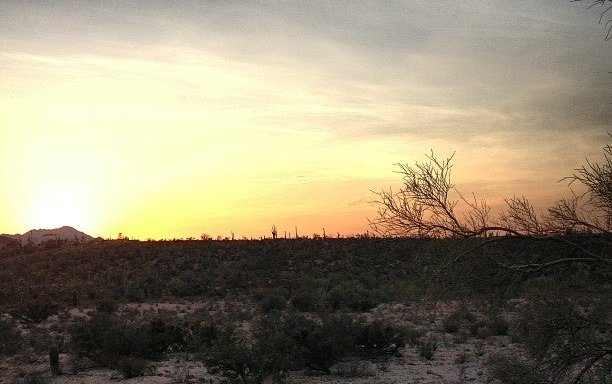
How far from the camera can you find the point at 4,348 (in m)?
21.7

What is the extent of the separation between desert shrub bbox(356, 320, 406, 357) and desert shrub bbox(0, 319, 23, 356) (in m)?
11.5

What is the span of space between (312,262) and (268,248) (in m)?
8.87

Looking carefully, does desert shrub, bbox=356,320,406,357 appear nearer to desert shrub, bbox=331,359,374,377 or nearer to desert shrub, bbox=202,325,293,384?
desert shrub, bbox=331,359,374,377

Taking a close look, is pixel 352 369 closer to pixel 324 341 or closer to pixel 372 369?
pixel 372 369

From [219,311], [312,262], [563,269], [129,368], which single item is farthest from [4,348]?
[312,262]

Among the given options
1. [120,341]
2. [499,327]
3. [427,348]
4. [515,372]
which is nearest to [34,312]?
[120,341]

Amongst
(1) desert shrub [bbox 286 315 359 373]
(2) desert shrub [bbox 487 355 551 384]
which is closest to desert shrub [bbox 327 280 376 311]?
(1) desert shrub [bbox 286 315 359 373]

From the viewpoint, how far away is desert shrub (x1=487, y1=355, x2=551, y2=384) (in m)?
12.7

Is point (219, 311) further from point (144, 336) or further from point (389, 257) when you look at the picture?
point (389, 257)

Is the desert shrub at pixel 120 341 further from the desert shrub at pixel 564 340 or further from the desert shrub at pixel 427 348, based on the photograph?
the desert shrub at pixel 564 340

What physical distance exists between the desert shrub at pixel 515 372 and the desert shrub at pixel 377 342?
486 cm

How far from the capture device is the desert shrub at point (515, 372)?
12.7 metres


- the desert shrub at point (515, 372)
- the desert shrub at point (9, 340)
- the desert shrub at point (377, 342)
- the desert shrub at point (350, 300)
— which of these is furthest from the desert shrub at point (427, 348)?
the desert shrub at point (9, 340)

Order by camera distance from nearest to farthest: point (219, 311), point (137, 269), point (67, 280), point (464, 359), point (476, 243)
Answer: point (476, 243)
point (464, 359)
point (219, 311)
point (67, 280)
point (137, 269)
